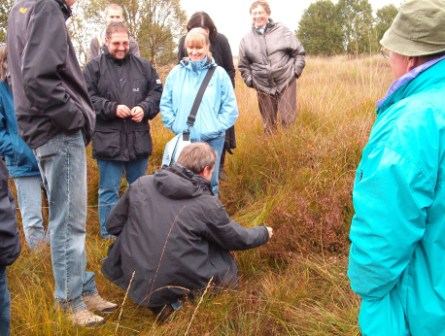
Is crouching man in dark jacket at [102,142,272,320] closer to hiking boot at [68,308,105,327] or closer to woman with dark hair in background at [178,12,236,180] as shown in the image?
hiking boot at [68,308,105,327]

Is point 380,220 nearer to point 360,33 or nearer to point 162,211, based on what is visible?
point 162,211

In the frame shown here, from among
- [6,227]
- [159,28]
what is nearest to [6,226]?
[6,227]

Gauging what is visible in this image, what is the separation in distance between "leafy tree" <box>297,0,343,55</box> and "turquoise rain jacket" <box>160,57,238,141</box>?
1488 cm

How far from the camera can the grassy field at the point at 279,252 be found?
2.74m

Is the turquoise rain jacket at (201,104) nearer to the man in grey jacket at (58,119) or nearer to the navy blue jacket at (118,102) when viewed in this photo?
the navy blue jacket at (118,102)

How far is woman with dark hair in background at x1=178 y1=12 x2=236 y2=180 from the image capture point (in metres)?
4.99

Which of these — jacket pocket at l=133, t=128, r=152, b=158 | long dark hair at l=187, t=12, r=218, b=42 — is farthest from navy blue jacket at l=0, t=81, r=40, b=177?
long dark hair at l=187, t=12, r=218, b=42

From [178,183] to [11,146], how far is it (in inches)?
62.2

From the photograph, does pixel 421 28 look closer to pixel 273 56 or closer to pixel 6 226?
pixel 6 226

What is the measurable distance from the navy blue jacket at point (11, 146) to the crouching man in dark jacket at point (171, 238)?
103 centimetres

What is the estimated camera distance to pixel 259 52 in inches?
227

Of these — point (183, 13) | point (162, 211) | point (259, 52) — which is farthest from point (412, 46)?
point (183, 13)

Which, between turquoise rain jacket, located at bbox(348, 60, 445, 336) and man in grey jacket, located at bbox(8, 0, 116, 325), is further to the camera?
man in grey jacket, located at bbox(8, 0, 116, 325)

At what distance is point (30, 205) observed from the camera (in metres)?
3.77
